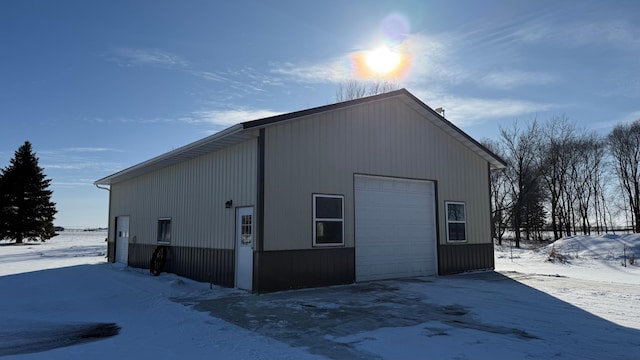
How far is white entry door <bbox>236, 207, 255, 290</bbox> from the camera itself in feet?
31.7

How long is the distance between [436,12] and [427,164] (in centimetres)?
434

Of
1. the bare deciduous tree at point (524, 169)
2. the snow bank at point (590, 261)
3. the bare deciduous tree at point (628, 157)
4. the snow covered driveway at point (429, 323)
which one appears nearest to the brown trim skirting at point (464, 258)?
the snow bank at point (590, 261)

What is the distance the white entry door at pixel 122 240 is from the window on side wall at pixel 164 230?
346 cm

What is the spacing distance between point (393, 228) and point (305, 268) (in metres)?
3.24

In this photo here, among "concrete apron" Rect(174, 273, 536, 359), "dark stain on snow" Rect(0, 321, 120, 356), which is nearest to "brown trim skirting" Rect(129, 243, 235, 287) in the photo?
"concrete apron" Rect(174, 273, 536, 359)

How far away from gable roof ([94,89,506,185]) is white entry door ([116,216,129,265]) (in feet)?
6.38

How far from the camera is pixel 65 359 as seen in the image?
16.3 feet

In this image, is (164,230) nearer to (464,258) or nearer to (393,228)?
(393,228)

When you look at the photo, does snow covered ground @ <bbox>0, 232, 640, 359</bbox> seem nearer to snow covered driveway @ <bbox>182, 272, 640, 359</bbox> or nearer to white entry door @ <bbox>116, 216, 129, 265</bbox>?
snow covered driveway @ <bbox>182, 272, 640, 359</bbox>

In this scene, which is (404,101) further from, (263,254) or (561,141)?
(561,141)

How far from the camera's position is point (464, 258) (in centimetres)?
1359

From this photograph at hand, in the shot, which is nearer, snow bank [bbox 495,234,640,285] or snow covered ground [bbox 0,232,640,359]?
snow covered ground [bbox 0,232,640,359]

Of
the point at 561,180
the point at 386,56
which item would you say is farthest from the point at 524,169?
the point at 386,56

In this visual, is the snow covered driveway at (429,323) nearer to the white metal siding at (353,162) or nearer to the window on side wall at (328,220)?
the window on side wall at (328,220)
